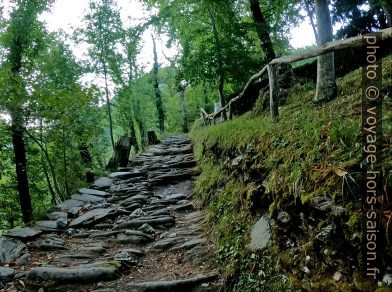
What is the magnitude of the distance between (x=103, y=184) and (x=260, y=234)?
6.38 metres

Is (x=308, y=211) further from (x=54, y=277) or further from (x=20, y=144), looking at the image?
(x=20, y=144)

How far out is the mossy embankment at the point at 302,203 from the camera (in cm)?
221

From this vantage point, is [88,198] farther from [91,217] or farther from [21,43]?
[21,43]

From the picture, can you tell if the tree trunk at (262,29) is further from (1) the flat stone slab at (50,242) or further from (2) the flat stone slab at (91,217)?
(1) the flat stone slab at (50,242)

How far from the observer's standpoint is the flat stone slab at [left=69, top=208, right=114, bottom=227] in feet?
19.9

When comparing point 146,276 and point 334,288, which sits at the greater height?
point 334,288

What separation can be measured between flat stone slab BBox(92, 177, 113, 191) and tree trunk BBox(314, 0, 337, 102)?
606 cm

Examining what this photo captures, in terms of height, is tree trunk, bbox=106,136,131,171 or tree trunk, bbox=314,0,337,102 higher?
tree trunk, bbox=314,0,337,102

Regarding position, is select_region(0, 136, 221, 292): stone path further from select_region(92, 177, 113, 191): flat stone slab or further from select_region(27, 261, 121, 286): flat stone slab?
select_region(92, 177, 113, 191): flat stone slab

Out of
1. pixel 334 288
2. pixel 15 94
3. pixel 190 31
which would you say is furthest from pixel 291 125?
pixel 190 31

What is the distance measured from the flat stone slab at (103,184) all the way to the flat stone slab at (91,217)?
1977 millimetres

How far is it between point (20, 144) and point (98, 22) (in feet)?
20.2

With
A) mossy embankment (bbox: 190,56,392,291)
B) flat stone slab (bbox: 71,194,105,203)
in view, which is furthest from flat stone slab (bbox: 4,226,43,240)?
mossy embankment (bbox: 190,56,392,291)

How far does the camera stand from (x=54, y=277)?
3.70 metres
